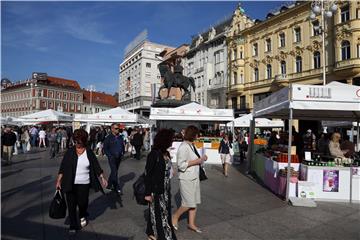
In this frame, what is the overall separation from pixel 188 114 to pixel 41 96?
101 metres

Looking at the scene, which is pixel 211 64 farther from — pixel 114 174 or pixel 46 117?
pixel 114 174

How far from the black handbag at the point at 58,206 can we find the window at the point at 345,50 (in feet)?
117

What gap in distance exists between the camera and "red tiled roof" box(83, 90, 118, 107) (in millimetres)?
127438

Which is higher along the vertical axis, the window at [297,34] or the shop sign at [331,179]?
the window at [297,34]

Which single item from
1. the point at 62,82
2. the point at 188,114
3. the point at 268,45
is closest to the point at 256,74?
the point at 268,45

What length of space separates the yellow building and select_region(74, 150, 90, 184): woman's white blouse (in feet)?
111

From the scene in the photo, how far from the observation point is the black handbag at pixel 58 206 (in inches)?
200

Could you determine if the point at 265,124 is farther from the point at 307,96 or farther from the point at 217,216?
the point at 217,216

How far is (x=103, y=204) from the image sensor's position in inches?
296

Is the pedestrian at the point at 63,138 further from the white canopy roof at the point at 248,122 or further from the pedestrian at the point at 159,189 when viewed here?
the pedestrian at the point at 159,189

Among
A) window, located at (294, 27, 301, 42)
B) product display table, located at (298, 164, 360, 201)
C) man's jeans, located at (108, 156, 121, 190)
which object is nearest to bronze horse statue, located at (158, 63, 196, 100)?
man's jeans, located at (108, 156, 121, 190)

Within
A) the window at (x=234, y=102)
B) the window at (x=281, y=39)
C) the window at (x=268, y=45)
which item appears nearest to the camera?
the window at (x=281, y=39)

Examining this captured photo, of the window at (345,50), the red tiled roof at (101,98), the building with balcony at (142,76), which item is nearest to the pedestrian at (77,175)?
the window at (345,50)

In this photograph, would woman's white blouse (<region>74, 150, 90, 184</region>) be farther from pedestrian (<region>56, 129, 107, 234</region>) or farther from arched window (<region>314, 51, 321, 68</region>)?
arched window (<region>314, 51, 321, 68</region>)
